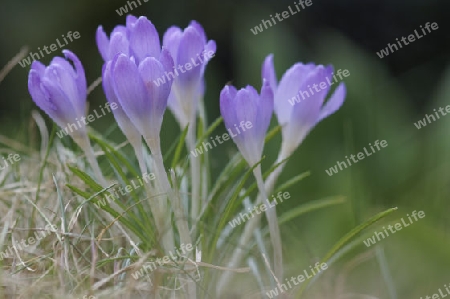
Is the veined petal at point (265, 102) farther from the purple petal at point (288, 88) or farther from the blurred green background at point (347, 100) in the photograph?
the blurred green background at point (347, 100)

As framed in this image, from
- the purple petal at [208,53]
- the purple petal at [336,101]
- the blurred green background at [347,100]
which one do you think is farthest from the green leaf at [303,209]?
the purple petal at [208,53]

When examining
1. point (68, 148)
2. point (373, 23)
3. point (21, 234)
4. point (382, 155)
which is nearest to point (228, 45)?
point (373, 23)

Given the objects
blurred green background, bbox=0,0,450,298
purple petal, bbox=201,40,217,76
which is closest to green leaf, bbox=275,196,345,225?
blurred green background, bbox=0,0,450,298

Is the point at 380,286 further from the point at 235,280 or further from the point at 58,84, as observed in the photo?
the point at 58,84

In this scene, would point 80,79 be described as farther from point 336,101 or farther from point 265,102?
point 336,101

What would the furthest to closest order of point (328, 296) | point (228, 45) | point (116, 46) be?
point (228, 45), point (328, 296), point (116, 46)

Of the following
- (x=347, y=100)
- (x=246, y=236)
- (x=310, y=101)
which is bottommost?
(x=246, y=236)

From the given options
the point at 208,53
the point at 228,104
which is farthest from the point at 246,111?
the point at 208,53
